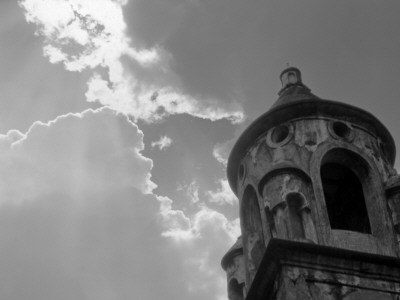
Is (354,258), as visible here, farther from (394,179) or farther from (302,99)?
(302,99)

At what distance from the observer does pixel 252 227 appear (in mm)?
16625

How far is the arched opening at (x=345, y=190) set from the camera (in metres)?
16.1

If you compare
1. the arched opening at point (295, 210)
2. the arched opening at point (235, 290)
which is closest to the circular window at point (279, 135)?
the arched opening at point (295, 210)

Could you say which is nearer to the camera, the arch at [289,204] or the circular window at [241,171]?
the arch at [289,204]

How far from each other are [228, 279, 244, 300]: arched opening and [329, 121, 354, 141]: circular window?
12.7ft

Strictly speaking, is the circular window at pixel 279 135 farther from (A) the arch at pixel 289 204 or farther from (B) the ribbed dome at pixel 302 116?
(A) the arch at pixel 289 204

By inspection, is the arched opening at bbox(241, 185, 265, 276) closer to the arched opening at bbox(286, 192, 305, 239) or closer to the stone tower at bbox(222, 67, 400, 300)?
the stone tower at bbox(222, 67, 400, 300)

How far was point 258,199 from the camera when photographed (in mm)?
16188

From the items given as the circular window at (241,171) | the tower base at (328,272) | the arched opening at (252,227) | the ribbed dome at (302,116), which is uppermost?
the ribbed dome at (302,116)

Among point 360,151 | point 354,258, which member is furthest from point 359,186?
point 354,258

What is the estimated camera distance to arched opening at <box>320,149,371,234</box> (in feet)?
53.0

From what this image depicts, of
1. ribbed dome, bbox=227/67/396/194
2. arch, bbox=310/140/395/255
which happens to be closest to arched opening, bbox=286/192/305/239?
arch, bbox=310/140/395/255

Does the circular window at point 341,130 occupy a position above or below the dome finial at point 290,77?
below

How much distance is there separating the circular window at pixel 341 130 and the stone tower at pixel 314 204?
0.02 m
